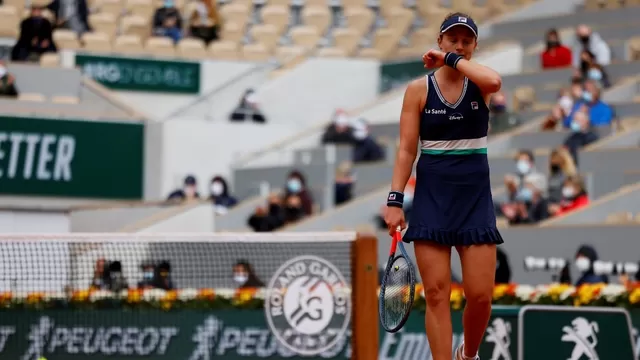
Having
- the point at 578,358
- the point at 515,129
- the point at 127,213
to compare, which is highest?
the point at 515,129

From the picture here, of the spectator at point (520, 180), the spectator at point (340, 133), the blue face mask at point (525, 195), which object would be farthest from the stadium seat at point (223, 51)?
the blue face mask at point (525, 195)

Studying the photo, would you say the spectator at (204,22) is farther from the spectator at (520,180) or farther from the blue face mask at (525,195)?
the blue face mask at (525,195)

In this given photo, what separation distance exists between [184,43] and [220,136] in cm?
253

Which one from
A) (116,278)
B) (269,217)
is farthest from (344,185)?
(116,278)

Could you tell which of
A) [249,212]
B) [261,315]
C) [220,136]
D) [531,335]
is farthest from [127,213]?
[531,335]

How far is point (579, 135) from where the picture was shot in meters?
21.7

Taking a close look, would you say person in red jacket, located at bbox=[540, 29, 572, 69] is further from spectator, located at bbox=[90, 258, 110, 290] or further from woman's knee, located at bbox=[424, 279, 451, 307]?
woman's knee, located at bbox=[424, 279, 451, 307]

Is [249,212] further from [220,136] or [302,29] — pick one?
[302,29]

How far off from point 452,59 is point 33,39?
18.9 meters

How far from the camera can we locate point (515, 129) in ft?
77.3

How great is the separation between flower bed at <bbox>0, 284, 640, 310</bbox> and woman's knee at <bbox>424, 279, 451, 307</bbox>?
152 inches

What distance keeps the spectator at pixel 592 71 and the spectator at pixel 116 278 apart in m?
13.2

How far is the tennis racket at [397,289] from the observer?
27.6ft

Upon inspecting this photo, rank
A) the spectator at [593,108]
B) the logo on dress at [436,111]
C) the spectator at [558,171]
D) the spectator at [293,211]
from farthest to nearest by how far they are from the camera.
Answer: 1. the spectator at [593,108]
2. the spectator at [293,211]
3. the spectator at [558,171]
4. the logo on dress at [436,111]
